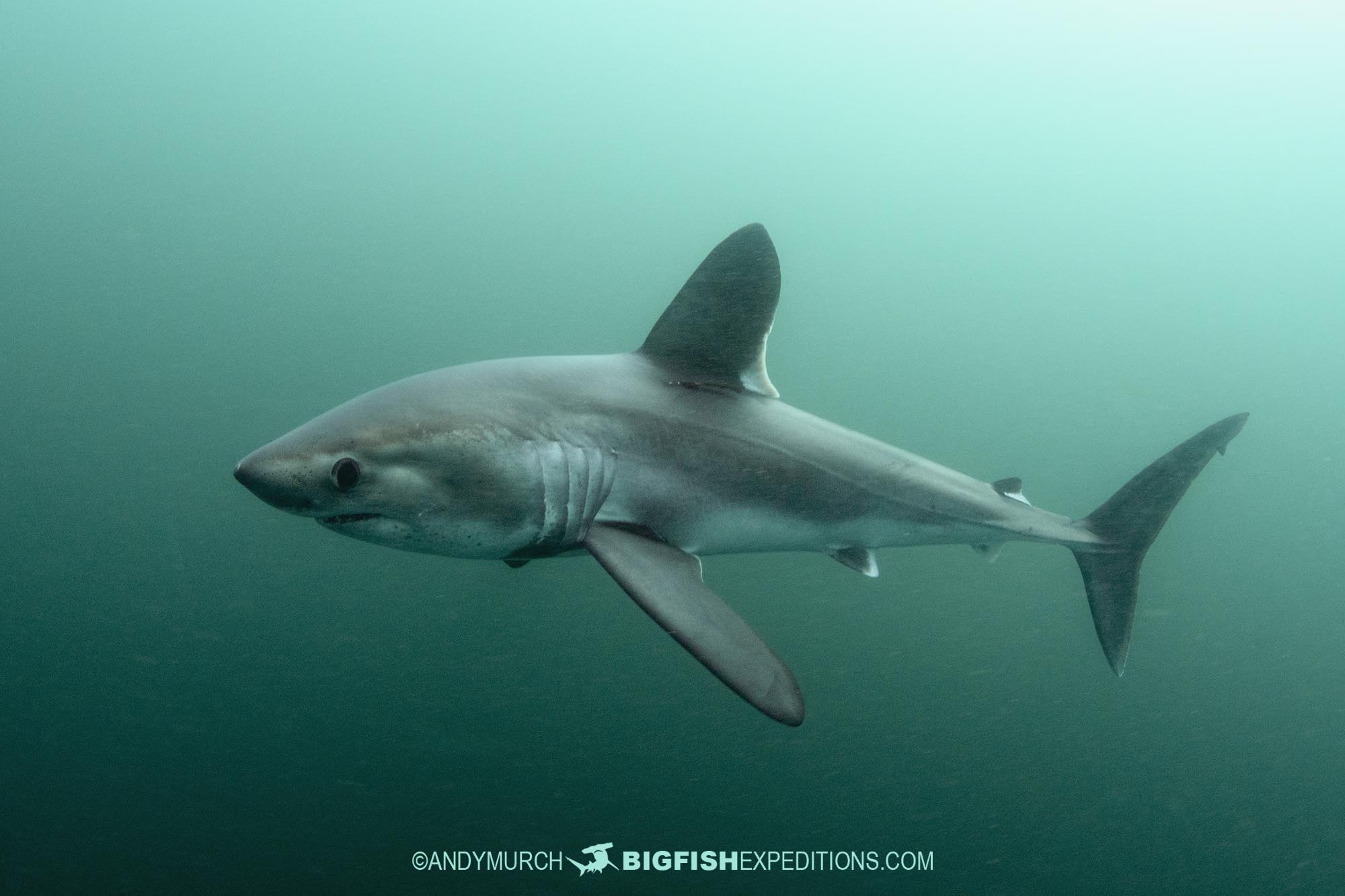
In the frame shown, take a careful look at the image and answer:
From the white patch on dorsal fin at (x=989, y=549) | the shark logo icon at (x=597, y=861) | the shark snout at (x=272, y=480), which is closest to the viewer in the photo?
the shark snout at (x=272, y=480)

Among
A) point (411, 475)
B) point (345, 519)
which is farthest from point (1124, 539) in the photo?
point (345, 519)

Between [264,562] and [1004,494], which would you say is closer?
[1004,494]

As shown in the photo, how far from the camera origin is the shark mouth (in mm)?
2240

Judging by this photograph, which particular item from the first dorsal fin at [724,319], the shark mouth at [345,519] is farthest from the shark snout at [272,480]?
the first dorsal fin at [724,319]

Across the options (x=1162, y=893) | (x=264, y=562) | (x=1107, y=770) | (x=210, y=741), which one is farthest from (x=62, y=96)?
(x=1162, y=893)

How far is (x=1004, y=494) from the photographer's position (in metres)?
3.45

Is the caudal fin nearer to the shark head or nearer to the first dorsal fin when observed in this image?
the first dorsal fin

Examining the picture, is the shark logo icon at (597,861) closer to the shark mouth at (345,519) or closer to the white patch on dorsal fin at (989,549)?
the white patch on dorsal fin at (989,549)

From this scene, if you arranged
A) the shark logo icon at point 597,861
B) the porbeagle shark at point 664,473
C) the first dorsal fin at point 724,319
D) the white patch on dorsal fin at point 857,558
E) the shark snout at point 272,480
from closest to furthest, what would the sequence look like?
the shark snout at point 272,480, the porbeagle shark at point 664,473, the first dorsal fin at point 724,319, the white patch on dorsal fin at point 857,558, the shark logo icon at point 597,861

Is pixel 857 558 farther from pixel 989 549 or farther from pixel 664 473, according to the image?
pixel 664 473

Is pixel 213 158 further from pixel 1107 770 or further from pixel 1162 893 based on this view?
pixel 1162 893

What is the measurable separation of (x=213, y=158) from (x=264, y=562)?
13642 millimetres

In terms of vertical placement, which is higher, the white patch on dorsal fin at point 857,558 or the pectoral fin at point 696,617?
the white patch on dorsal fin at point 857,558

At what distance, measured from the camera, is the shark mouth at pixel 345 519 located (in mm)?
2240
